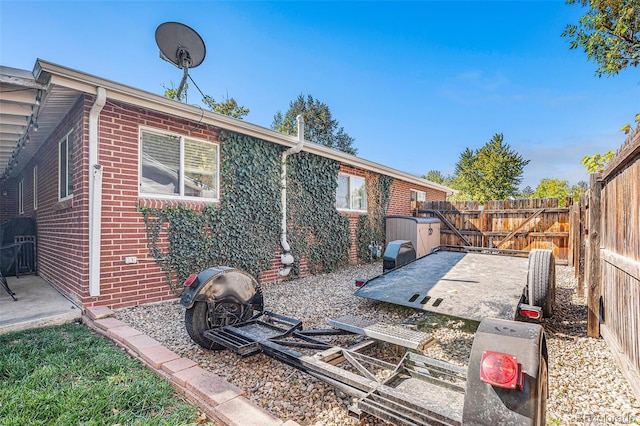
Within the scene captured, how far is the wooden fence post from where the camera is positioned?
361 cm

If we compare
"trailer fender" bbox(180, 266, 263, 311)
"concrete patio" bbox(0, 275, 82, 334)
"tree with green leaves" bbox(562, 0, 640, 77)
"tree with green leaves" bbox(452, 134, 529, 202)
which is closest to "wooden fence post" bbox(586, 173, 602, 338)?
"trailer fender" bbox(180, 266, 263, 311)

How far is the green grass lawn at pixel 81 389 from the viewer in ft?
6.77

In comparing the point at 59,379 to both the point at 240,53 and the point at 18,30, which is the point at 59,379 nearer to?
the point at 18,30

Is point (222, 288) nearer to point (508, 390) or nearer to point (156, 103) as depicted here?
point (508, 390)

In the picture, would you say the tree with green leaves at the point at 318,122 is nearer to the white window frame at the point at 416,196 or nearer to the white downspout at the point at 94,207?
the white window frame at the point at 416,196

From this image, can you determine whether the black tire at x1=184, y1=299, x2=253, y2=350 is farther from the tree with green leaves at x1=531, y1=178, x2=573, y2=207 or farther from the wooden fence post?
the tree with green leaves at x1=531, y1=178, x2=573, y2=207

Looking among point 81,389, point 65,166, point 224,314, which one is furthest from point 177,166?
point 81,389

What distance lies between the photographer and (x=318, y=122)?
32469 millimetres

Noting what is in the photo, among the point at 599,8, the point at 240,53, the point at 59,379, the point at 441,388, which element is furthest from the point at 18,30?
the point at 599,8

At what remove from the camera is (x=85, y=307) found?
14.4ft

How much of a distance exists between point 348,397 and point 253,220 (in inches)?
178

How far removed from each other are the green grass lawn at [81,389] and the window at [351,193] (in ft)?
22.1

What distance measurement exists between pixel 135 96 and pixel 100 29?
529 cm

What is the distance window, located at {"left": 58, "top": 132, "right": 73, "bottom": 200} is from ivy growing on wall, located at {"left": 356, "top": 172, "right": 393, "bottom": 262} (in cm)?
687
